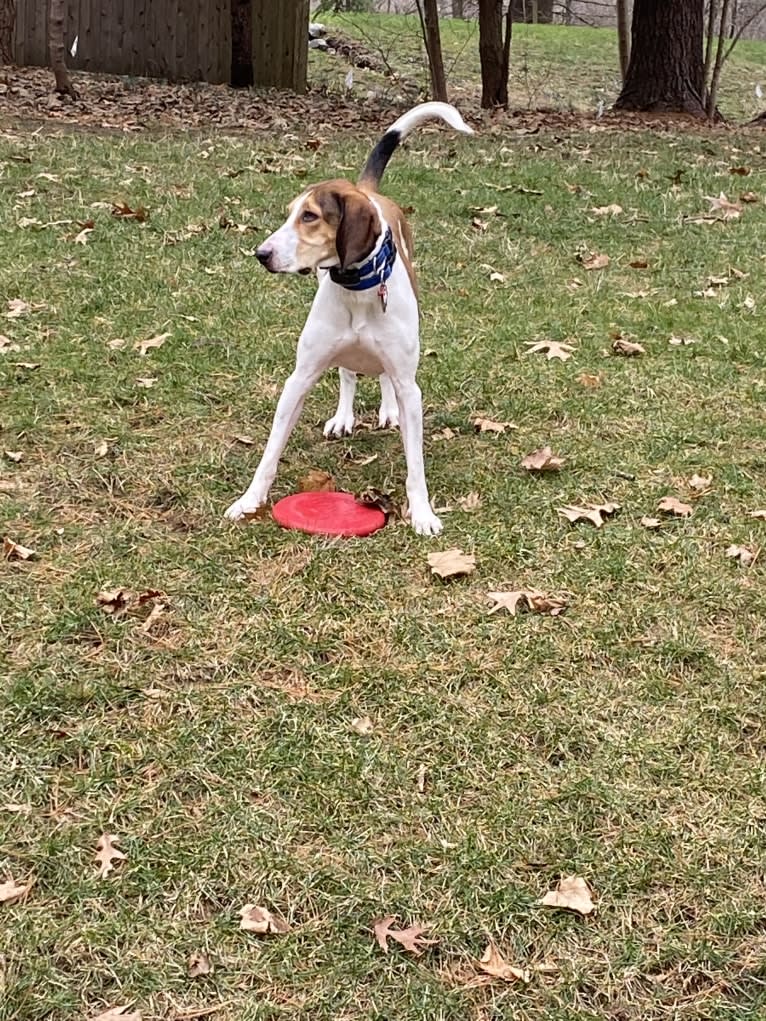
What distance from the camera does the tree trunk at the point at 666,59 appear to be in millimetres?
13125

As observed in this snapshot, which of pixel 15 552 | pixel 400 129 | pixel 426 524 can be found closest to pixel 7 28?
pixel 400 129

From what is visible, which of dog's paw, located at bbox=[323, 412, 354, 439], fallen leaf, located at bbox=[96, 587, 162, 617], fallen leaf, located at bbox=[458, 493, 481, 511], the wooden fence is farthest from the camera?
the wooden fence

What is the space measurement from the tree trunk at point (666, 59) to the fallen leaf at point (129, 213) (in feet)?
26.1

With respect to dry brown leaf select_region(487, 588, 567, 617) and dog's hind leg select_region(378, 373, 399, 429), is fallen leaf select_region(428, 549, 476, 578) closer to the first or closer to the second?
dry brown leaf select_region(487, 588, 567, 617)

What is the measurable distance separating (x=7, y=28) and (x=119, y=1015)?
14.8 meters

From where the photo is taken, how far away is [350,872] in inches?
99.9

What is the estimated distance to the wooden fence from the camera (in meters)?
16.0

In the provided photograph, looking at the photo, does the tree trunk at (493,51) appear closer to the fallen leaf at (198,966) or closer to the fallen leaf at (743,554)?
the fallen leaf at (743,554)

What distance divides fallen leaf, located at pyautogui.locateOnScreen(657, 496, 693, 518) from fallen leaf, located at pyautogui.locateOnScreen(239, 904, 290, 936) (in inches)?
90.5

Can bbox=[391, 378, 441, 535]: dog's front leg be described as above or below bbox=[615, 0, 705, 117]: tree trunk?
below

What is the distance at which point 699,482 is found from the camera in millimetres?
4371

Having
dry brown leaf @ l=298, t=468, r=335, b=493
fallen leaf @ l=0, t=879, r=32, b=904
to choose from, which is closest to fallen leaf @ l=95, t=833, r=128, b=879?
fallen leaf @ l=0, t=879, r=32, b=904

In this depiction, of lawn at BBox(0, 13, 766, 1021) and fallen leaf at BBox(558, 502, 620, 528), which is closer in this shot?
lawn at BBox(0, 13, 766, 1021)

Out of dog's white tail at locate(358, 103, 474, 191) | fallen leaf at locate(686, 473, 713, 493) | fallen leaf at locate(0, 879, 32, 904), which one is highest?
dog's white tail at locate(358, 103, 474, 191)
